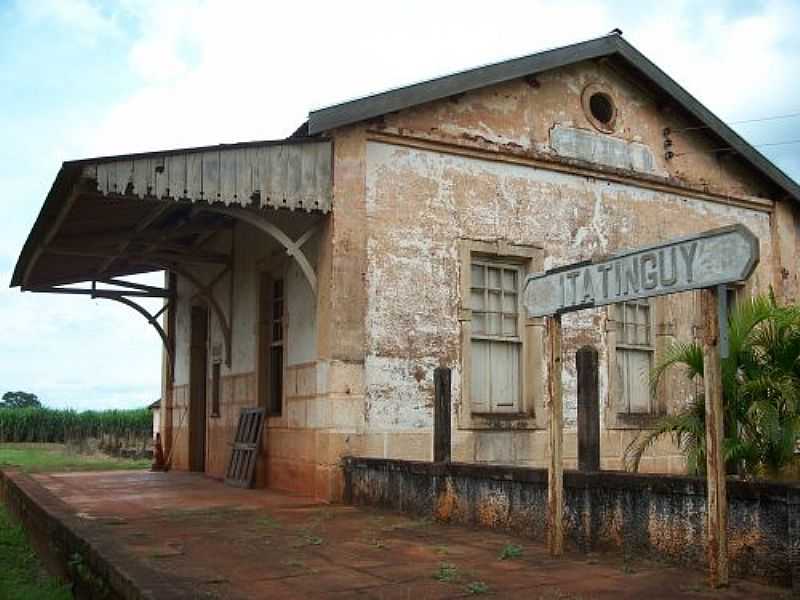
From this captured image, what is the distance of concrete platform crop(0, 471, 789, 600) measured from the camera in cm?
479

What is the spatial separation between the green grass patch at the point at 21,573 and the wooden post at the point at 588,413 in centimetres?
376

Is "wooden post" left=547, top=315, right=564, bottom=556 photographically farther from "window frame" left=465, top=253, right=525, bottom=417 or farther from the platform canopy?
"window frame" left=465, top=253, right=525, bottom=417

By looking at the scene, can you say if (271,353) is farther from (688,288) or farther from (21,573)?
(688,288)

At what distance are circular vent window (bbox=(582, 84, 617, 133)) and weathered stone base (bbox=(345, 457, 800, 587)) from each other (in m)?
6.28

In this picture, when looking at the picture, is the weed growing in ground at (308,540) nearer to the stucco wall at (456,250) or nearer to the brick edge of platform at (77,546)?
the brick edge of platform at (77,546)

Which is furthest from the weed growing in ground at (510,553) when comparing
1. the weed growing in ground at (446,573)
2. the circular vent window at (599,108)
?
the circular vent window at (599,108)

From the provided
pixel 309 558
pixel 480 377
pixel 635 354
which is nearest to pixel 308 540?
pixel 309 558

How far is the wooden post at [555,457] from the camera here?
5949mm

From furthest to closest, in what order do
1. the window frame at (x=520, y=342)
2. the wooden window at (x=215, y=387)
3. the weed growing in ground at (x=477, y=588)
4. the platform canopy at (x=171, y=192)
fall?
the wooden window at (x=215, y=387) → the window frame at (x=520, y=342) → the platform canopy at (x=171, y=192) → the weed growing in ground at (x=477, y=588)

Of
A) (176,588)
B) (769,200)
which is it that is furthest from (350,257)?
(769,200)

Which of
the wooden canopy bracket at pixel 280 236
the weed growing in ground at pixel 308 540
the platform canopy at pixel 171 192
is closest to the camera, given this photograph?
the weed growing in ground at pixel 308 540

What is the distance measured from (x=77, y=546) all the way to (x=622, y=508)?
3917mm

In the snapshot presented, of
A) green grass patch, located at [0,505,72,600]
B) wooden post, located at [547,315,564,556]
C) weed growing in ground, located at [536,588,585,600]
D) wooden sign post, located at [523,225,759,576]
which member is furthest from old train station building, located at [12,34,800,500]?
weed growing in ground, located at [536,588,585,600]

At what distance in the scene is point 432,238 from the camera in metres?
10.6
